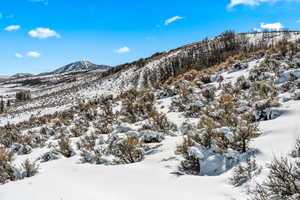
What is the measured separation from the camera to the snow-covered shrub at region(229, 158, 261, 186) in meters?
3.20

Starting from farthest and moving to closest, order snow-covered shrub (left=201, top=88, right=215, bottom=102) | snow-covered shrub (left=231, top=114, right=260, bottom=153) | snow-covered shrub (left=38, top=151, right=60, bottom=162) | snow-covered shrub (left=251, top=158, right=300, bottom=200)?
snow-covered shrub (left=201, top=88, right=215, bottom=102) → snow-covered shrub (left=38, top=151, right=60, bottom=162) → snow-covered shrub (left=231, top=114, right=260, bottom=153) → snow-covered shrub (left=251, top=158, right=300, bottom=200)

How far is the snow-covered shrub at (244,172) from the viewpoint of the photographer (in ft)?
10.5

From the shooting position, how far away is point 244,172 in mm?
3311

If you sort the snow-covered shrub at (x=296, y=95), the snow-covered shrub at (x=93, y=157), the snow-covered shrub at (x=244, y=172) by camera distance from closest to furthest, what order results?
the snow-covered shrub at (x=244, y=172) → the snow-covered shrub at (x=93, y=157) → the snow-covered shrub at (x=296, y=95)

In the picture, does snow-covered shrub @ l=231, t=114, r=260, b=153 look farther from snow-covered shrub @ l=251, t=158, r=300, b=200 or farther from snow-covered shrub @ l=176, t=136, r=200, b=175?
snow-covered shrub @ l=251, t=158, r=300, b=200

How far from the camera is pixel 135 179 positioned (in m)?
3.91

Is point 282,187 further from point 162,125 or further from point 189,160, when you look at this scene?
point 162,125

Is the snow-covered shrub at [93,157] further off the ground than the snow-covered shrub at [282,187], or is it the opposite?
the snow-covered shrub at [282,187]

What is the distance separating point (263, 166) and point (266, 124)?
1.92 m

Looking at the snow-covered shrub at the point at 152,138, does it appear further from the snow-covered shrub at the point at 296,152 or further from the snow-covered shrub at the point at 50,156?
the snow-covered shrub at the point at 296,152

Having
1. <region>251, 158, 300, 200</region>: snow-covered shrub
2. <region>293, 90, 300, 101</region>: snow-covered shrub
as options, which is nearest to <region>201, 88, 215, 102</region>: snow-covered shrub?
<region>293, 90, 300, 101</region>: snow-covered shrub

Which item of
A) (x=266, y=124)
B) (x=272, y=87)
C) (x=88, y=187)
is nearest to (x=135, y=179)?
(x=88, y=187)

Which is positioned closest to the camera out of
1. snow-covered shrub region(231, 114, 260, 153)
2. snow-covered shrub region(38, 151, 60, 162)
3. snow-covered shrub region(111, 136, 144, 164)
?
snow-covered shrub region(231, 114, 260, 153)

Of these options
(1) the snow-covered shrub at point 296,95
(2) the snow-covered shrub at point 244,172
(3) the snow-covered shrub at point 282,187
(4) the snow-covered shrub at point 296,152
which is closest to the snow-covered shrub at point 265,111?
(1) the snow-covered shrub at point 296,95
